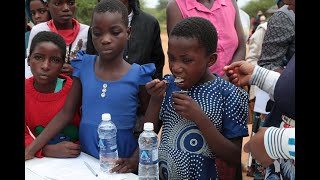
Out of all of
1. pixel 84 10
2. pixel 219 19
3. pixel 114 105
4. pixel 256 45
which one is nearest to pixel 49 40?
pixel 114 105

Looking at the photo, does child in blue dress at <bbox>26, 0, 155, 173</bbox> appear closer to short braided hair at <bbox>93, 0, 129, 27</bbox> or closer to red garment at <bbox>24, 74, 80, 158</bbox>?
short braided hair at <bbox>93, 0, 129, 27</bbox>

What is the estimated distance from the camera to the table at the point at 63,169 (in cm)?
219

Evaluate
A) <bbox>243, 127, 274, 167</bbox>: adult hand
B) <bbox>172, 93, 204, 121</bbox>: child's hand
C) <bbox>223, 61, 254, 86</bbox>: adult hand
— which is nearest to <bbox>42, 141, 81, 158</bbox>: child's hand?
<bbox>172, 93, 204, 121</bbox>: child's hand

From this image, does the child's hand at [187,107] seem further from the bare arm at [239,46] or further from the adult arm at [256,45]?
the adult arm at [256,45]

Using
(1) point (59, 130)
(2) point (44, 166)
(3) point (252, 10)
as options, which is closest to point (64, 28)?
(1) point (59, 130)

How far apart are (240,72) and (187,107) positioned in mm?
394

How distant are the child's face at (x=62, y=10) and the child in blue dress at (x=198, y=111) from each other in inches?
54.4

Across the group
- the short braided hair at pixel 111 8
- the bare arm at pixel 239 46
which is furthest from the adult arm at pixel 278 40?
the short braided hair at pixel 111 8

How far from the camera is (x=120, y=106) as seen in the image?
242 cm

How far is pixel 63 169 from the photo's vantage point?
2299 mm

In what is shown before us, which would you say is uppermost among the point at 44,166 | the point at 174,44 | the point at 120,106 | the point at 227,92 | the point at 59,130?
the point at 174,44

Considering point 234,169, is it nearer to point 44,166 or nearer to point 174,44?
point 174,44

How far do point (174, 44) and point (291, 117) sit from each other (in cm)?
74
